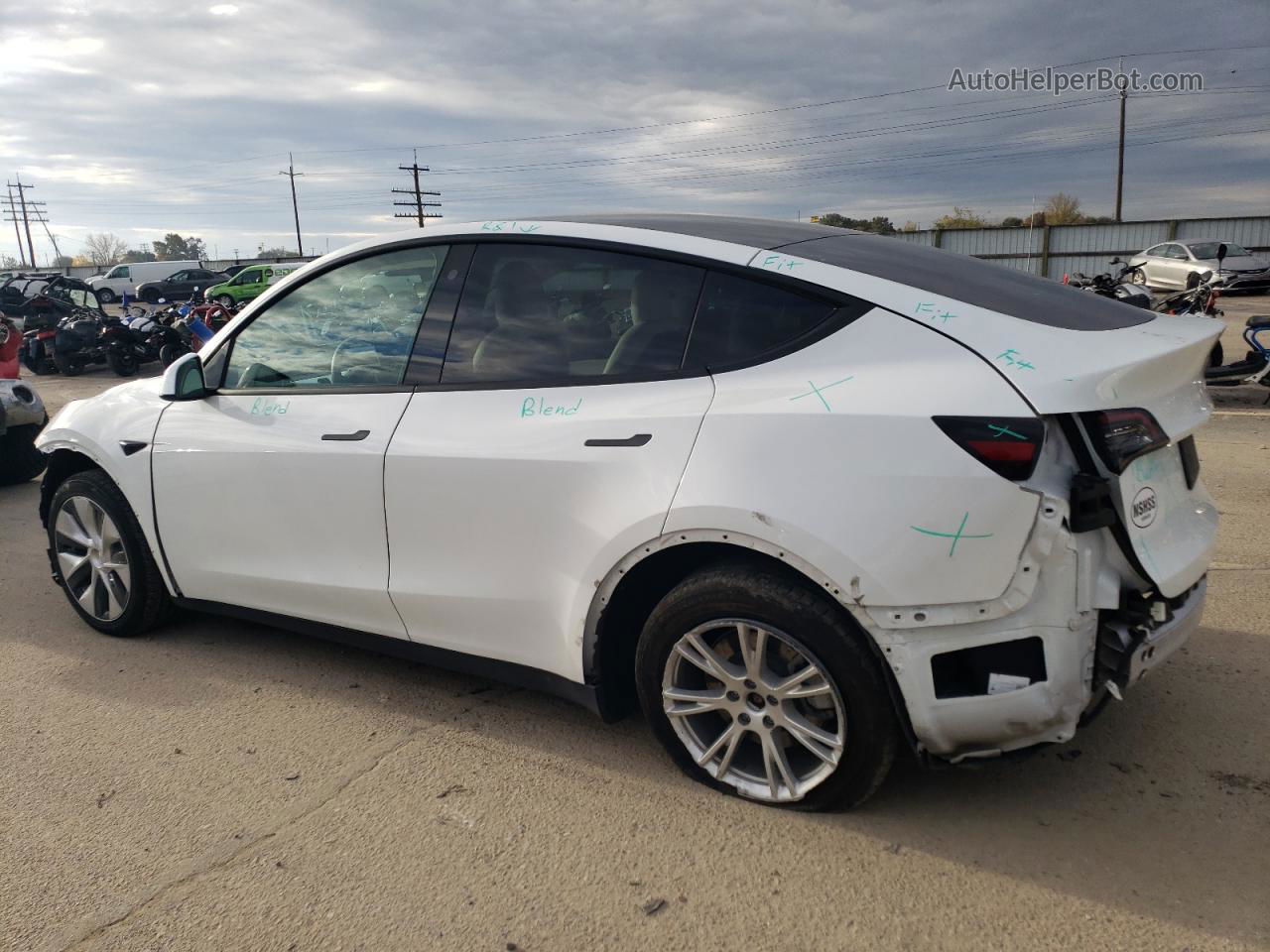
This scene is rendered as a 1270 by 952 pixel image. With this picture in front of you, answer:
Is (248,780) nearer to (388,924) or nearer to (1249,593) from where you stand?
(388,924)

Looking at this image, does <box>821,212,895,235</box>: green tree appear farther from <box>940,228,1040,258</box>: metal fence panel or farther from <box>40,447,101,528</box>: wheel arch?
<box>40,447,101,528</box>: wheel arch

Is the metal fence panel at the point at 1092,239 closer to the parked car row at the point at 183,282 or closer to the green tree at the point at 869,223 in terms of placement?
Answer: the green tree at the point at 869,223

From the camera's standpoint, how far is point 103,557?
4277 millimetres

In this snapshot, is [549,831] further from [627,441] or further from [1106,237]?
[1106,237]

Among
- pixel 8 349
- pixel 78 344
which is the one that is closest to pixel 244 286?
pixel 78 344

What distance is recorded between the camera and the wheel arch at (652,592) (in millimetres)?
2504

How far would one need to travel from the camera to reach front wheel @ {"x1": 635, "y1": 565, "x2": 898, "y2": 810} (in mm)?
2529

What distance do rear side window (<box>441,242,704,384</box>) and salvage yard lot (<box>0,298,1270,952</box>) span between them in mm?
1264

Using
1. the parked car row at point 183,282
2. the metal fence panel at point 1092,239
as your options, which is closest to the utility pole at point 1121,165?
the metal fence panel at point 1092,239

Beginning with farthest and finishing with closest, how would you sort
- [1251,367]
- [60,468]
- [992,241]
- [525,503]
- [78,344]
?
1. [992,241]
2. [78,344]
3. [1251,367]
4. [60,468]
5. [525,503]

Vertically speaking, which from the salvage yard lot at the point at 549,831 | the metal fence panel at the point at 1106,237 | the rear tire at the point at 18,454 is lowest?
the salvage yard lot at the point at 549,831

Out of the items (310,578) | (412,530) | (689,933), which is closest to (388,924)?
(689,933)

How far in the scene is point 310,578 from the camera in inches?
140

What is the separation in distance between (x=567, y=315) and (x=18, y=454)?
662cm
